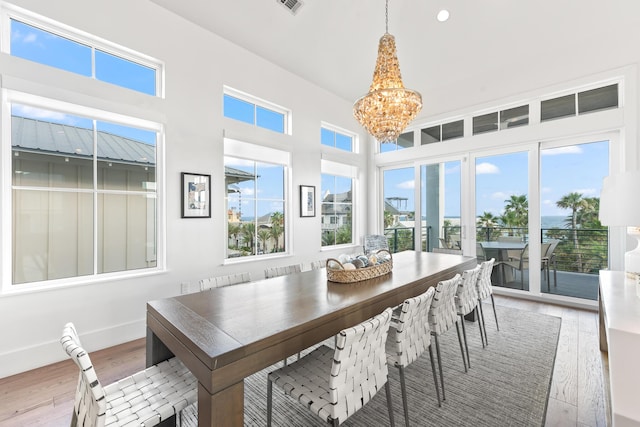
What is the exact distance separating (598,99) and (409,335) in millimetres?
4536

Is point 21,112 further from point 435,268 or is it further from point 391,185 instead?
point 391,185

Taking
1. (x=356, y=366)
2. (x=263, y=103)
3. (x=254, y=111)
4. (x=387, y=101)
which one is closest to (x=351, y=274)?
(x=356, y=366)

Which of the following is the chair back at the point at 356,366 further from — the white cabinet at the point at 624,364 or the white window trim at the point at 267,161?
the white window trim at the point at 267,161

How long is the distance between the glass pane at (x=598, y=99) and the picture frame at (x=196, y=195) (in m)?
5.28

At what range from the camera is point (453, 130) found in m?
5.17

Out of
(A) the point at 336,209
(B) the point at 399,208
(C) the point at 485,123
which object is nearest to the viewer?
(C) the point at 485,123

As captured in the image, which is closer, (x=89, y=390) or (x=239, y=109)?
(x=89, y=390)

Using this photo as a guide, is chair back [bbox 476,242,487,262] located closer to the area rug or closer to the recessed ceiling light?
the area rug

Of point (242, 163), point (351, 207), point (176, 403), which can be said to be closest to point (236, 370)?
point (176, 403)

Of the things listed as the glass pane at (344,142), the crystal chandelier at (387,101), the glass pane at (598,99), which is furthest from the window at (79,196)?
the glass pane at (598,99)

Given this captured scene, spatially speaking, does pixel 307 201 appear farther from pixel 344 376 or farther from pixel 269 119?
pixel 344 376

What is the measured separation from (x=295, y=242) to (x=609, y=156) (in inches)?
182

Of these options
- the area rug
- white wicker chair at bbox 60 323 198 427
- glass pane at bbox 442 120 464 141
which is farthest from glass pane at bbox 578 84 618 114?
white wicker chair at bbox 60 323 198 427

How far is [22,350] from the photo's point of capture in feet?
8.09
